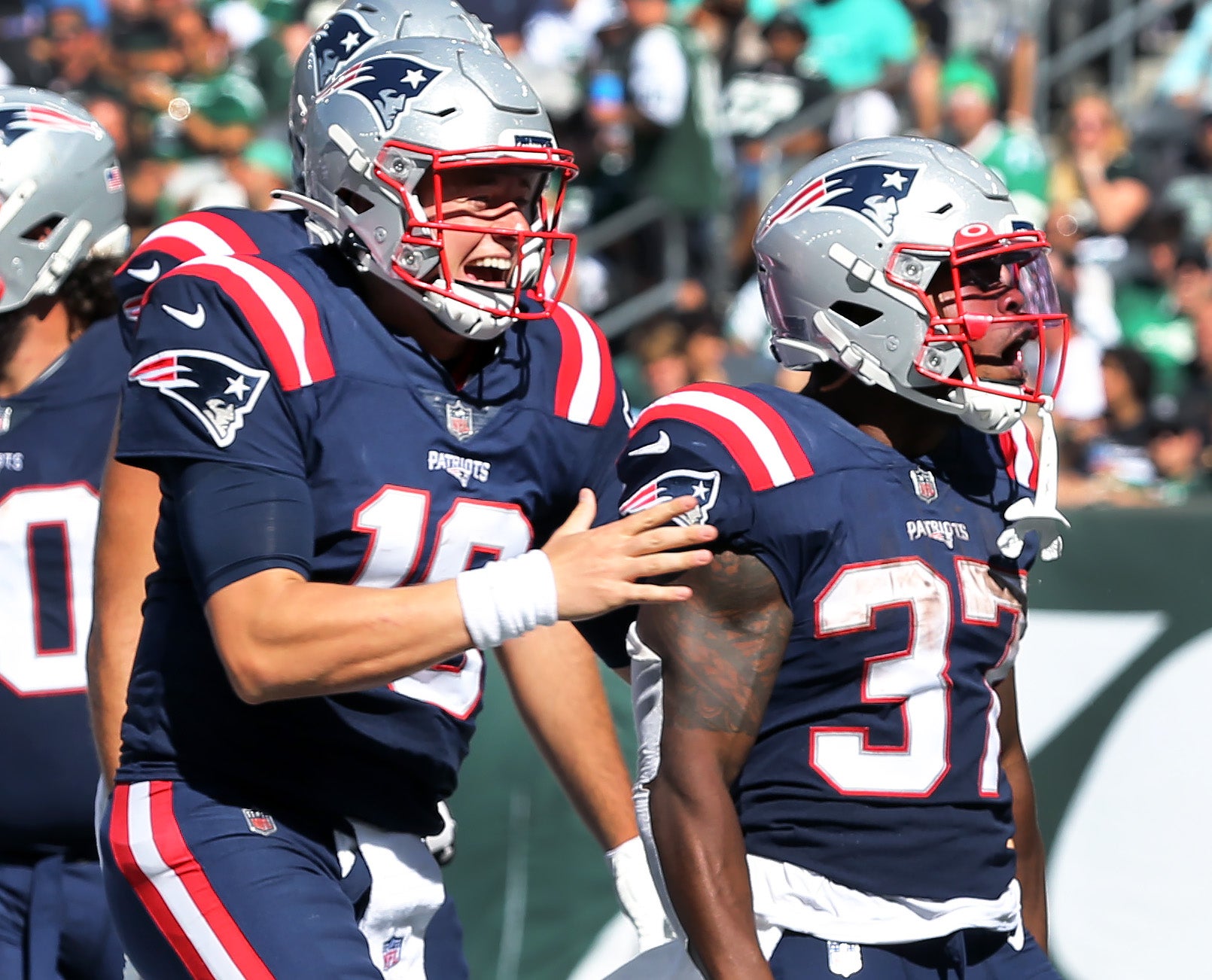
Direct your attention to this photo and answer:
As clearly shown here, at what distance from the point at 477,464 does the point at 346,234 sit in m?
0.43

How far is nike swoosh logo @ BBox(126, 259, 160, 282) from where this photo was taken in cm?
317

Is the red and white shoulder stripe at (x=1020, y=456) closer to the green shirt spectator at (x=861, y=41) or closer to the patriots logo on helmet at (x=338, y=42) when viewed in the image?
the patriots logo on helmet at (x=338, y=42)

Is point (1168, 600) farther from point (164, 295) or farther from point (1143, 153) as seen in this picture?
point (1143, 153)

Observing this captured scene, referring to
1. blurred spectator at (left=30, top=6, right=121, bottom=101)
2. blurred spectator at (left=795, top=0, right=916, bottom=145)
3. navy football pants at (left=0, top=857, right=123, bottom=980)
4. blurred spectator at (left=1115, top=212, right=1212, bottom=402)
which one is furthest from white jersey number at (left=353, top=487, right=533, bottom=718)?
blurred spectator at (left=30, top=6, right=121, bottom=101)

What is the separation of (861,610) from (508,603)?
0.52 m

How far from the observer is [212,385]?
247 cm

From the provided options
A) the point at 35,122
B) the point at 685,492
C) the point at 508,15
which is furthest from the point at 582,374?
the point at 508,15

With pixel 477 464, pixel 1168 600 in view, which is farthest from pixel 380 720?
pixel 1168 600

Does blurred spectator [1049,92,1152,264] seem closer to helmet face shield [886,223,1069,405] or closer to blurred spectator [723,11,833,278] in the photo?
blurred spectator [723,11,833,278]

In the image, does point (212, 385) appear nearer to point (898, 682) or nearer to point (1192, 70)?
point (898, 682)

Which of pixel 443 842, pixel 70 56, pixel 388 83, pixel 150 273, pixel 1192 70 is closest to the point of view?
pixel 388 83

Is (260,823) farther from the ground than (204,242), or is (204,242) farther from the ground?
(204,242)

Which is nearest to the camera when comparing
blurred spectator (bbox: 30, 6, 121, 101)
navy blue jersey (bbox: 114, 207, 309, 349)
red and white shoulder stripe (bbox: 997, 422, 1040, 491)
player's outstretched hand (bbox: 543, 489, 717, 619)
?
player's outstretched hand (bbox: 543, 489, 717, 619)

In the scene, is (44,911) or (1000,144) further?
(1000,144)
